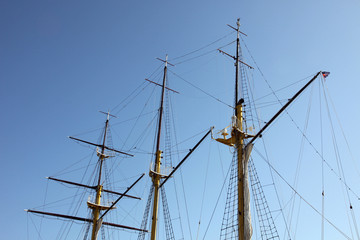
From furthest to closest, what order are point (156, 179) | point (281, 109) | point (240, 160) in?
point (156, 179), point (240, 160), point (281, 109)

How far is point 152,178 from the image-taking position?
1204 inches

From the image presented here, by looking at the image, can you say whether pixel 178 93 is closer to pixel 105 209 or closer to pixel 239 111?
pixel 239 111

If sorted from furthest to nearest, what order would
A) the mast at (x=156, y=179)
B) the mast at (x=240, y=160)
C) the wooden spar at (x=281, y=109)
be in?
the mast at (x=156, y=179), the mast at (x=240, y=160), the wooden spar at (x=281, y=109)

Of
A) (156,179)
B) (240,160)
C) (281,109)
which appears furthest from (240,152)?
(156,179)

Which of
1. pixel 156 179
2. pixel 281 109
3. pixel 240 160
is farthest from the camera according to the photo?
pixel 156 179

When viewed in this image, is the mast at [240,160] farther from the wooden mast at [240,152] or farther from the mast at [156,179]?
the mast at [156,179]

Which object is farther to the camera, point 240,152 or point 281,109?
point 240,152

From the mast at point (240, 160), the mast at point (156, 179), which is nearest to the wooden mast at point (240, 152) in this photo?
the mast at point (240, 160)

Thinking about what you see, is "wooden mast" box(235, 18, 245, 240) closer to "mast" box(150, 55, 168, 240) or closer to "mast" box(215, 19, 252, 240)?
"mast" box(215, 19, 252, 240)

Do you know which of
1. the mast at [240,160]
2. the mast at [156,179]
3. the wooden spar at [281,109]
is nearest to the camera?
the wooden spar at [281,109]

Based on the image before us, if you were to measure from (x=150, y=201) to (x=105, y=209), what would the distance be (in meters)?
14.6

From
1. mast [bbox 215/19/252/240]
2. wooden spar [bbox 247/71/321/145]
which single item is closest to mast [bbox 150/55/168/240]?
mast [bbox 215/19/252/240]

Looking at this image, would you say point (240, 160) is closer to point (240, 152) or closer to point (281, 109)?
point (240, 152)

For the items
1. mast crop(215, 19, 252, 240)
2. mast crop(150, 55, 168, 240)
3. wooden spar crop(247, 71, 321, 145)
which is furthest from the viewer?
mast crop(150, 55, 168, 240)
